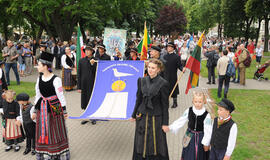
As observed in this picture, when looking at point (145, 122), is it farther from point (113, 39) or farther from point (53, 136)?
point (113, 39)

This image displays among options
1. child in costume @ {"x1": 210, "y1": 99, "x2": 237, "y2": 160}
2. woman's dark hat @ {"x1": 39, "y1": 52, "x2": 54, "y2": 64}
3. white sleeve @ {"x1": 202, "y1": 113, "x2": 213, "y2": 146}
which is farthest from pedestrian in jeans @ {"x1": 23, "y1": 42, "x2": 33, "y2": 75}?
child in costume @ {"x1": 210, "y1": 99, "x2": 237, "y2": 160}

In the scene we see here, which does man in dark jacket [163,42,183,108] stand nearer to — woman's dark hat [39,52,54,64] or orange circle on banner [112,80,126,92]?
orange circle on banner [112,80,126,92]

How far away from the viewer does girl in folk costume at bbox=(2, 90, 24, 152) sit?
586 centimetres

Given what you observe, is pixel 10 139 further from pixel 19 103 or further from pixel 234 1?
pixel 234 1

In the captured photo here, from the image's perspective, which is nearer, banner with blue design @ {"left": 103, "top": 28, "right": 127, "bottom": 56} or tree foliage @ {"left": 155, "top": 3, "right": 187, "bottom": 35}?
banner with blue design @ {"left": 103, "top": 28, "right": 127, "bottom": 56}

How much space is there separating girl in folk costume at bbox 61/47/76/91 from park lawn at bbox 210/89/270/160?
251 inches

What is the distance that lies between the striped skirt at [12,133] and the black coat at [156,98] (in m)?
3.24

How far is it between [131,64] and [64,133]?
2786 millimetres

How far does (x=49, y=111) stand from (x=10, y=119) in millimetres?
1494

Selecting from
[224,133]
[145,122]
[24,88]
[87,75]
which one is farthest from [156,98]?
[24,88]

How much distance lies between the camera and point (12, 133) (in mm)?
5973

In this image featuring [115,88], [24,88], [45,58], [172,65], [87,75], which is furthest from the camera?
[24,88]

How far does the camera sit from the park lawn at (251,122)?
5926 mm

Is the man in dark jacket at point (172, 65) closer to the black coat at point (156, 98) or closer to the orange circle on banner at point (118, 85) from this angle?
the orange circle on banner at point (118, 85)
